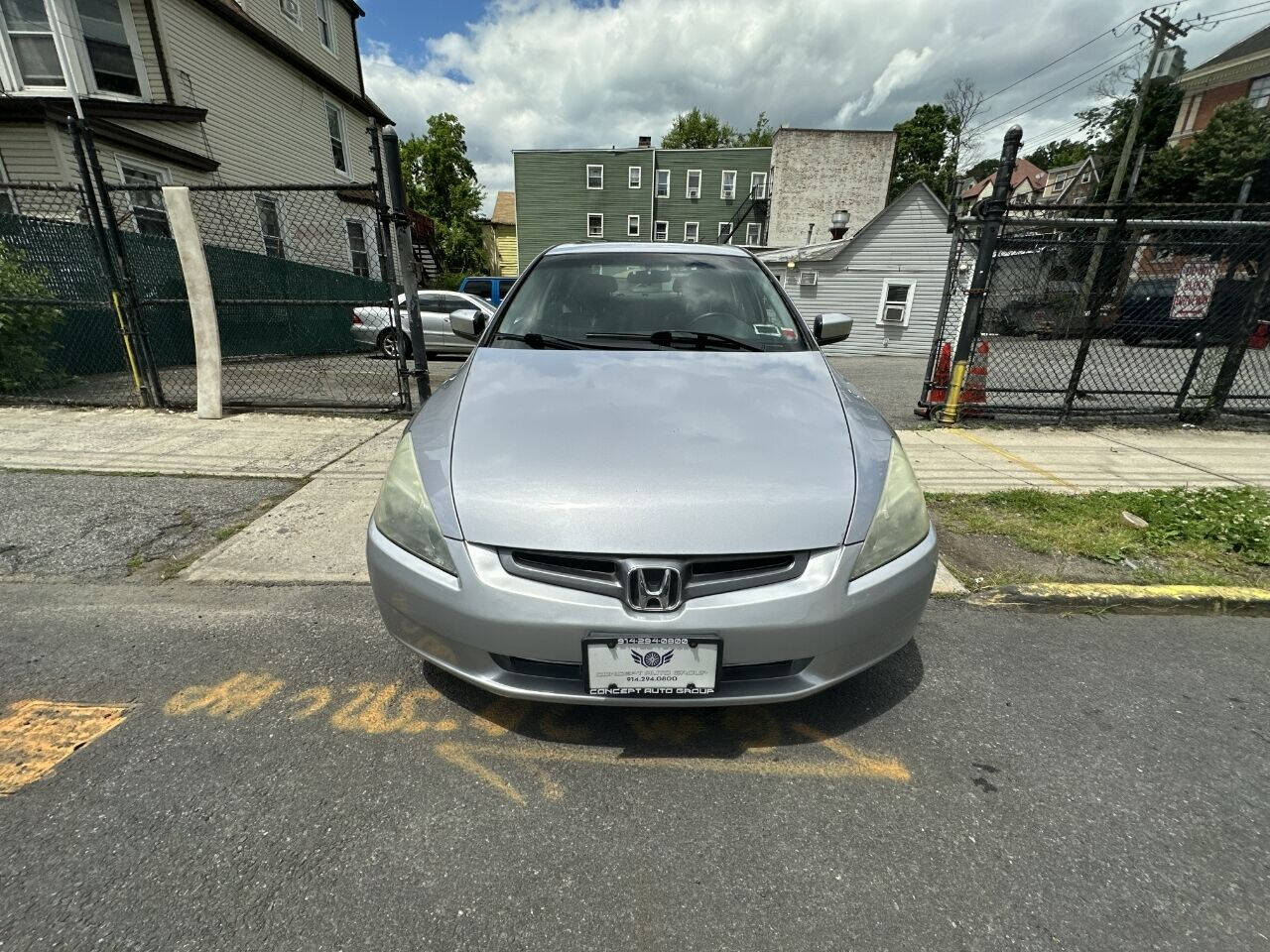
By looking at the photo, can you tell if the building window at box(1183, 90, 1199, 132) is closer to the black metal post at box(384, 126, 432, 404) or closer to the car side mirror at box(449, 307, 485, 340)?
the black metal post at box(384, 126, 432, 404)

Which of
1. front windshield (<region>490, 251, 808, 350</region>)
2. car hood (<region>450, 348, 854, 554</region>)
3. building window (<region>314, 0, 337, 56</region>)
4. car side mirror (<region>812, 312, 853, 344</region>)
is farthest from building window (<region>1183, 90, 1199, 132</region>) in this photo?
car hood (<region>450, 348, 854, 554</region>)

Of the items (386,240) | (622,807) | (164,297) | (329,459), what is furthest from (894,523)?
(164,297)

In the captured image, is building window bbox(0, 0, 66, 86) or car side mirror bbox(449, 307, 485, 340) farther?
building window bbox(0, 0, 66, 86)

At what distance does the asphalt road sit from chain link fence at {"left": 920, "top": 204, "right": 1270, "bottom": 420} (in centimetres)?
425

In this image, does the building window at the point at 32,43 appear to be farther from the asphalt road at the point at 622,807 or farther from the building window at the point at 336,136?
the asphalt road at the point at 622,807

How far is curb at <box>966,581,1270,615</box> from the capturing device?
2.71m

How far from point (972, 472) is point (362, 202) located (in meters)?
5.82

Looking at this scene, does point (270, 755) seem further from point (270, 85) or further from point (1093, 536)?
point (270, 85)

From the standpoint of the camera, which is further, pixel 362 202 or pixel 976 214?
pixel 976 214

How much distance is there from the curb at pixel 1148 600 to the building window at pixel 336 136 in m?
18.4

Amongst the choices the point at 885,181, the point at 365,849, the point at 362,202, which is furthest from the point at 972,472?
the point at 885,181

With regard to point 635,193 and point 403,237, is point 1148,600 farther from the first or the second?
point 635,193

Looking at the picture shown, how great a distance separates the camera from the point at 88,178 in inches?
202

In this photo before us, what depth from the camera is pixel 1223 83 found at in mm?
30234
